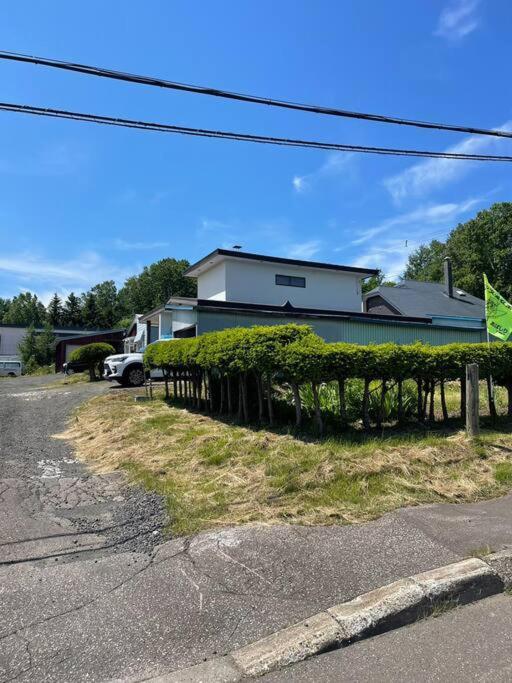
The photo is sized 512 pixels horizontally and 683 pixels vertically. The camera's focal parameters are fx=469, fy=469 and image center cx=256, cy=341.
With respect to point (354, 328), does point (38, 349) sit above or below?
above

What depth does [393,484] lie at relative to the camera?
5.56 m

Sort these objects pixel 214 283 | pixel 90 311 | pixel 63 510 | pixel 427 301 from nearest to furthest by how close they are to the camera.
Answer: pixel 63 510 < pixel 214 283 < pixel 427 301 < pixel 90 311

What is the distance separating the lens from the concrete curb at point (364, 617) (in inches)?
104

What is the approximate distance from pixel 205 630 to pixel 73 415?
33.7ft

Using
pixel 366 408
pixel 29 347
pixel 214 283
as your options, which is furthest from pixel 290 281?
pixel 29 347

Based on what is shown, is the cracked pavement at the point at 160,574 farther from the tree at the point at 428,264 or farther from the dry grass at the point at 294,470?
the tree at the point at 428,264

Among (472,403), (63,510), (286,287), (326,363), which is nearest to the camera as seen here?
(63,510)

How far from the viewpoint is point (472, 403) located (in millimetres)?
7633

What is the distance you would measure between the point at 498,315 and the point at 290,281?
15380mm

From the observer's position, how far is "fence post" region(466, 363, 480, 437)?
7.58 meters

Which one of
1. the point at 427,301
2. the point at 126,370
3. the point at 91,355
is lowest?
the point at 126,370

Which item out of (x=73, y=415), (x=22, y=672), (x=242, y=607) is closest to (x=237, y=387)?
(x=73, y=415)

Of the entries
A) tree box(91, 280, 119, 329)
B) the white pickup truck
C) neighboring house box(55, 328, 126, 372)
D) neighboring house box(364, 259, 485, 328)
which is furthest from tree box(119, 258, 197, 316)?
the white pickup truck

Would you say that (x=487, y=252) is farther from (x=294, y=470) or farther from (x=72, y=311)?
(x=72, y=311)
